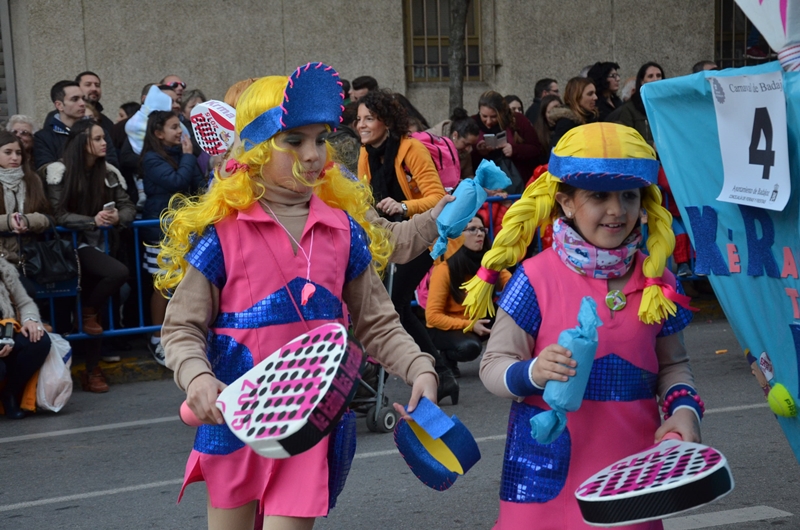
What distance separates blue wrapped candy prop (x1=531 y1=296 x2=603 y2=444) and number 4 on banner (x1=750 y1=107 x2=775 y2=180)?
0.98m

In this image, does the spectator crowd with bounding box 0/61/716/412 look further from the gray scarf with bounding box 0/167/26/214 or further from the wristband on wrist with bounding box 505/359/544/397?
the wristband on wrist with bounding box 505/359/544/397

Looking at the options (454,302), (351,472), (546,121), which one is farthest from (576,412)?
(546,121)

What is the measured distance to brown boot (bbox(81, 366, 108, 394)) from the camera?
7727 mm

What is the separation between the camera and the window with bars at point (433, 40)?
1517 cm

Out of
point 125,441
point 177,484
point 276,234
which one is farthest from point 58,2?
point 276,234

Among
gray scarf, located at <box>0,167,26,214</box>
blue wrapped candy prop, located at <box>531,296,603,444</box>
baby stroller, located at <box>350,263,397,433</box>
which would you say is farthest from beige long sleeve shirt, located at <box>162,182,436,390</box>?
gray scarf, located at <box>0,167,26,214</box>

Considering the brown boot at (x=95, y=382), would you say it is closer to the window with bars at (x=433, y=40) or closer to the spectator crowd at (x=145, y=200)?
the spectator crowd at (x=145, y=200)

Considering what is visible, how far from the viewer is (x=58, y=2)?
499 inches

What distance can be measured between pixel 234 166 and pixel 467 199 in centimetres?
93

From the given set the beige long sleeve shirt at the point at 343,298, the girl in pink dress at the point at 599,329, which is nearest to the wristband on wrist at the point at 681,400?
the girl in pink dress at the point at 599,329

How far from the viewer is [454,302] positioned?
7.41m

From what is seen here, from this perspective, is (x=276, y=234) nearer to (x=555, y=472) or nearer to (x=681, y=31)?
(x=555, y=472)

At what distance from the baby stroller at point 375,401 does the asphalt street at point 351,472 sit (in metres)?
0.09

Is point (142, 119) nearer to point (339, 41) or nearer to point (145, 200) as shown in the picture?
point (145, 200)
